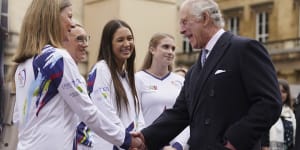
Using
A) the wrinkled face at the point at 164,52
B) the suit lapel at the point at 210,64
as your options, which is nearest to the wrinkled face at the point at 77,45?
the wrinkled face at the point at 164,52

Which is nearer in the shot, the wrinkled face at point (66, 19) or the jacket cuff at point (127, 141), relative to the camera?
the wrinkled face at point (66, 19)

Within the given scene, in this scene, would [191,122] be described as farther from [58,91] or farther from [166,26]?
[166,26]

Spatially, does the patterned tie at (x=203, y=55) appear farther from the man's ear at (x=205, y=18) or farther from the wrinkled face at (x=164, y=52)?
the wrinkled face at (x=164, y=52)

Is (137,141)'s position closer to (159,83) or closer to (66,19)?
(66,19)

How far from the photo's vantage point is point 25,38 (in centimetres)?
420

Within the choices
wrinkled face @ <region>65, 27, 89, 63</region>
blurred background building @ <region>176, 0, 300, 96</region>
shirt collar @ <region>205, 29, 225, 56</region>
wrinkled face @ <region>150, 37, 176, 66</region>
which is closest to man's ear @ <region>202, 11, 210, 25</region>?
shirt collar @ <region>205, 29, 225, 56</region>

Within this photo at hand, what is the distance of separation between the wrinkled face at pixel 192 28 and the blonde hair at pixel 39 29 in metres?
0.91

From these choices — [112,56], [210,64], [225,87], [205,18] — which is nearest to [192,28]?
[205,18]

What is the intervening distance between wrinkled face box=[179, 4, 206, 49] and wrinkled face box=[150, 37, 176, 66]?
216 centimetres

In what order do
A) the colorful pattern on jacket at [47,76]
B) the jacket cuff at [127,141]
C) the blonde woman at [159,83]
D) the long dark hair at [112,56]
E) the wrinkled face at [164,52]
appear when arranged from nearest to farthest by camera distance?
the colorful pattern on jacket at [47,76] → the jacket cuff at [127,141] → the long dark hair at [112,56] → the blonde woman at [159,83] → the wrinkled face at [164,52]

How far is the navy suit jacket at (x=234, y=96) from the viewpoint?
4059 mm

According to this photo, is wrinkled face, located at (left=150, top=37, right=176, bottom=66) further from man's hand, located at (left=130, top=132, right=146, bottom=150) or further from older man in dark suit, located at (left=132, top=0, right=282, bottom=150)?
older man in dark suit, located at (left=132, top=0, right=282, bottom=150)

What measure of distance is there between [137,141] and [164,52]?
2035mm

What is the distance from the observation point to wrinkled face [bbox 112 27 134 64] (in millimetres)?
5547
